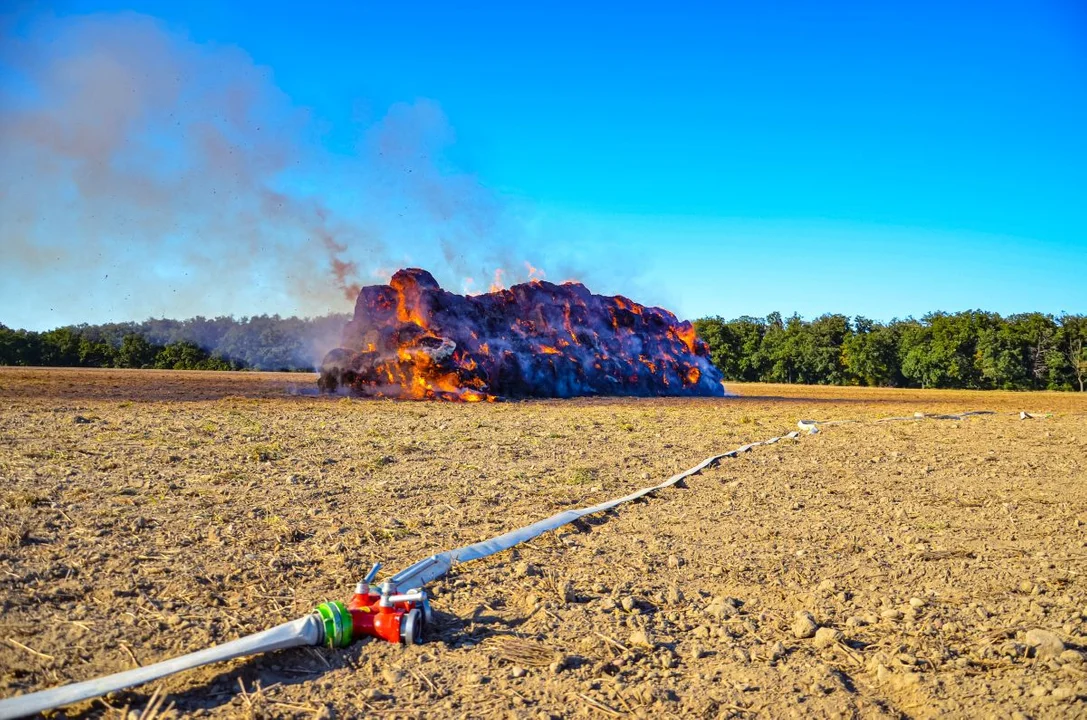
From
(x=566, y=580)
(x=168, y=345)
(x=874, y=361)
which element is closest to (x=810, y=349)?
(x=874, y=361)

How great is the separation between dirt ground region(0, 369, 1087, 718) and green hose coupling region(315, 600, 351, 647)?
134mm

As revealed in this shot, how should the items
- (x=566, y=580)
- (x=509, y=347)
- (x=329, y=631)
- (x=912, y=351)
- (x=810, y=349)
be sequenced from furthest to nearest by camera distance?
1. (x=810, y=349)
2. (x=912, y=351)
3. (x=509, y=347)
4. (x=566, y=580)
5. (x=329, y=631)

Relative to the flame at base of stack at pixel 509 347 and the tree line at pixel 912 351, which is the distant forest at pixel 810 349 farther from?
the flame at base of stack at pixel 509 347

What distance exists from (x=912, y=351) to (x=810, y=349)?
10235 millimetres

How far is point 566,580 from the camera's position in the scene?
5.70 meters

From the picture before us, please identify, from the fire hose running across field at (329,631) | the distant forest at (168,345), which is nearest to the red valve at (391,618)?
the fire hose running across field at (329,631)

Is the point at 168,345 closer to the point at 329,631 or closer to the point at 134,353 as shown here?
the point at 134,353

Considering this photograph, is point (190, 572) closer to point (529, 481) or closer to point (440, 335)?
point (529, 481)

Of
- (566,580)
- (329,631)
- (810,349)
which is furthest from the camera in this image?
(810,349)

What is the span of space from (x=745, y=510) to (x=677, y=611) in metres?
3.62

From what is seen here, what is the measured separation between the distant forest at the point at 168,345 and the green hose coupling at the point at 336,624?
2664 inches

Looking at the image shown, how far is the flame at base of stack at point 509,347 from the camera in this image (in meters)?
30.6

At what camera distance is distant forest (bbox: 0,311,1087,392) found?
66125 millimetres

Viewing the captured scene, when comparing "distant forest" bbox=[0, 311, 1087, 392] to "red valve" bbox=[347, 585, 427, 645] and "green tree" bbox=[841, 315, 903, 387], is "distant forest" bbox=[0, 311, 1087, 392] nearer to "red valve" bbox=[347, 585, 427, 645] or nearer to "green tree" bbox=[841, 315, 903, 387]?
"green tree" bbox=[841, 315, 903, 387]
